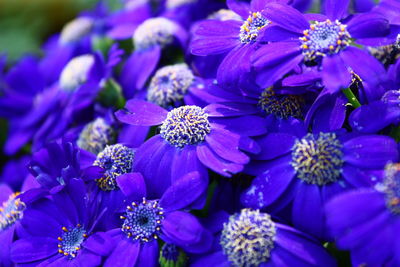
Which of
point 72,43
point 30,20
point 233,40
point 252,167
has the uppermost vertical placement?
point 233,40

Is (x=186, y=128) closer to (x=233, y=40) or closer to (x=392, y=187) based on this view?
(x=233, y=40)

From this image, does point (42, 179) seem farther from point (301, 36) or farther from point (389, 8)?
point (389, 8)

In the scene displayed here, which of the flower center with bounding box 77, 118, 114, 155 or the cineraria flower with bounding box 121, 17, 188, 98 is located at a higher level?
the cineraria flower with bounding box 121, 17, 188, 98

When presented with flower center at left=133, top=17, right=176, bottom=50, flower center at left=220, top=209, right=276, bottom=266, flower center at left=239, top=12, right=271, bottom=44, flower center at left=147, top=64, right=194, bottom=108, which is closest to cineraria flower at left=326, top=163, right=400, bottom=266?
flower center at left=220, top=209, right=276, bottom=266

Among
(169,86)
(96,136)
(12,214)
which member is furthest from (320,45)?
(12,214)

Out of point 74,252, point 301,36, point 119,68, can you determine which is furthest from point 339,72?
point 119,68

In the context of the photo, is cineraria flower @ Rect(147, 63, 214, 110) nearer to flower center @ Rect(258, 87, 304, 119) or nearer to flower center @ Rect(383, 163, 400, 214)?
flower center @ Rect(258, 87, 304, 119)
